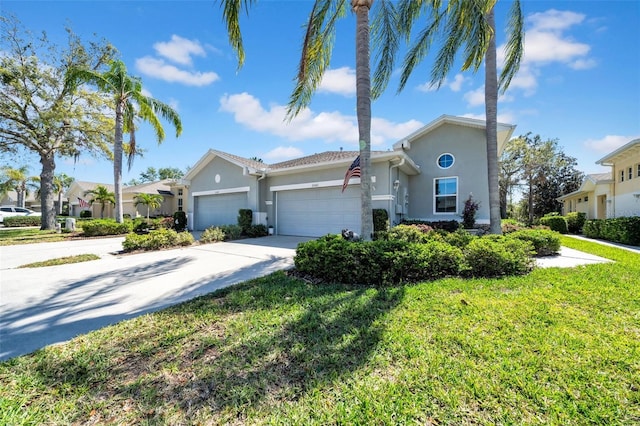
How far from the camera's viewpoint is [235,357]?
284 centimetres

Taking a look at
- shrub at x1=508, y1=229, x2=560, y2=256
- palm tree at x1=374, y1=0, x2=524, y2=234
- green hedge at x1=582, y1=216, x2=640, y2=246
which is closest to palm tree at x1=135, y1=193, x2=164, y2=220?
palm tree at x1=374, y1=0, x2=524, y2=234

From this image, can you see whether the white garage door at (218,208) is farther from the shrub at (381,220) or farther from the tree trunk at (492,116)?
the tree trunk at (492,116)

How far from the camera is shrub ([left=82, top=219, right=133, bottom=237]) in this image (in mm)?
14000

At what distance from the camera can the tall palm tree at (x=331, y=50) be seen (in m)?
6.77

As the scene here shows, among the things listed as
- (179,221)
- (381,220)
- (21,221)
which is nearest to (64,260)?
(381,220)

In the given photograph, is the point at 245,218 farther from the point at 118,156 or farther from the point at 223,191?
the point at 118,156

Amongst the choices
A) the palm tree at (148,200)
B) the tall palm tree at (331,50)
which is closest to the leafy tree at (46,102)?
the palm tree at (148,200)

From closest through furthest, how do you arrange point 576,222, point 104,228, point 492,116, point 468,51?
point 468,51 < point 492,116 < point 104,228 < point 576,222

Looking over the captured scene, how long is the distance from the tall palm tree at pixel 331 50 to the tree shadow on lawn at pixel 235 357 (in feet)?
10.9

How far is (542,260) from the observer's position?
23.6ft

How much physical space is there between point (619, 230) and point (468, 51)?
419 inches

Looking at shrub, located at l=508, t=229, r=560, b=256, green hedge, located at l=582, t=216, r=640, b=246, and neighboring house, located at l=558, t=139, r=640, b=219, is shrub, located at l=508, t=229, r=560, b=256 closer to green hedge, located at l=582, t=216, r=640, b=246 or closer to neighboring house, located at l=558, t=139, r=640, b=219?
green hedge, located at l=582, t=216, r=640, b=246

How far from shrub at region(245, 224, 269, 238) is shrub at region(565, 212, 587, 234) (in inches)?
824

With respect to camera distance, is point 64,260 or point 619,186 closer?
point 64,260
